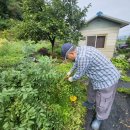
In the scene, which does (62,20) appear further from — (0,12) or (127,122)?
(0,12)

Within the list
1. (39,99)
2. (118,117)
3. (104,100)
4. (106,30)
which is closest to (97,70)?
(104,100)

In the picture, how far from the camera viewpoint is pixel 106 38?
11898mm

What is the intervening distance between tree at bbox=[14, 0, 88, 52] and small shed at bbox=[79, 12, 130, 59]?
2.27 m

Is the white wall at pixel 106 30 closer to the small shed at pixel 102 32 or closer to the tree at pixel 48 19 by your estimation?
the small shed at pixel 102 32

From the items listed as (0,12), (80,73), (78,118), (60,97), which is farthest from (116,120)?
(0,12)

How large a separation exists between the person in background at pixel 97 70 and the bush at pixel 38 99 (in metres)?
0.41

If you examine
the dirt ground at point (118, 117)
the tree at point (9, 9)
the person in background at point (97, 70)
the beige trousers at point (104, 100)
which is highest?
the tree at point (9, 9)

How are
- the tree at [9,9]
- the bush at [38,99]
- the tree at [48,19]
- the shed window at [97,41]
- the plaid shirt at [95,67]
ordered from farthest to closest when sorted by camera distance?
the tree at [9,9] < the shed window at [97,41] < the tree at [48,19] < the plaid shirt at [95,67] < the bush at [38,99]

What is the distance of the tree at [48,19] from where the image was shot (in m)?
9.13

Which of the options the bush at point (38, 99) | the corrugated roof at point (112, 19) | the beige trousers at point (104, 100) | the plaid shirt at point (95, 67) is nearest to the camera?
the bush at point (38, 99)

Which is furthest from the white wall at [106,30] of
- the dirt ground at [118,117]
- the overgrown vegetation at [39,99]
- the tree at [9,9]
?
the tree at [9,9]

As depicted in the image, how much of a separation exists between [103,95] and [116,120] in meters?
0.91

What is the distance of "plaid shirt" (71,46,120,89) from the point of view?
252cm

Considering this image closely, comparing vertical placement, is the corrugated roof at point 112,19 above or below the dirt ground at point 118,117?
above
